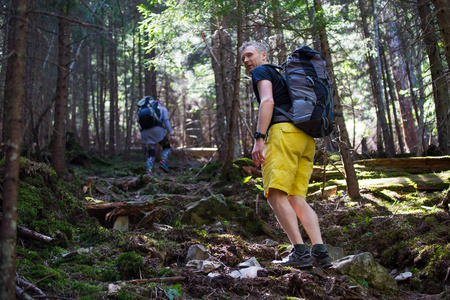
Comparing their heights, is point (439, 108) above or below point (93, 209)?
above

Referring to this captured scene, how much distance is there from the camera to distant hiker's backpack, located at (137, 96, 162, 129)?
1091 centimetres

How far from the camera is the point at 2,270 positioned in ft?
6.32

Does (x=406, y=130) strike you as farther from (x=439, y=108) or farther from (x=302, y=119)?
(x=302, y=119)

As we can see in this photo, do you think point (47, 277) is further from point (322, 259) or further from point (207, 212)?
point (207, 212)

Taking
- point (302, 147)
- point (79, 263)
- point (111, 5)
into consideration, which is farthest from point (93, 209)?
point (111, 5)

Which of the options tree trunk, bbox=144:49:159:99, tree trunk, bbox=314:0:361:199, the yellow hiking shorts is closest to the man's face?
the yellow hiking shorts

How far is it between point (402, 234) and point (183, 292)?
287 cm

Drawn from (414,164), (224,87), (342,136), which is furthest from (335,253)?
(224,87)

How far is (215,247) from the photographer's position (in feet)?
13.2

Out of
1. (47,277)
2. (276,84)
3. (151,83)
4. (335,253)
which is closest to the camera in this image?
(47,277)

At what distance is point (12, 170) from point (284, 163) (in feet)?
7.33

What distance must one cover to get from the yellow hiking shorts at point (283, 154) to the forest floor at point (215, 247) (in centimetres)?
80

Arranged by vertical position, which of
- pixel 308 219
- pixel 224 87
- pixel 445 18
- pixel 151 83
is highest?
pixel 151 83

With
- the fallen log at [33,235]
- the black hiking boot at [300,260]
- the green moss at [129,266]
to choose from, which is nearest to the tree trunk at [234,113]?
the black hiking boot at [300,260]
